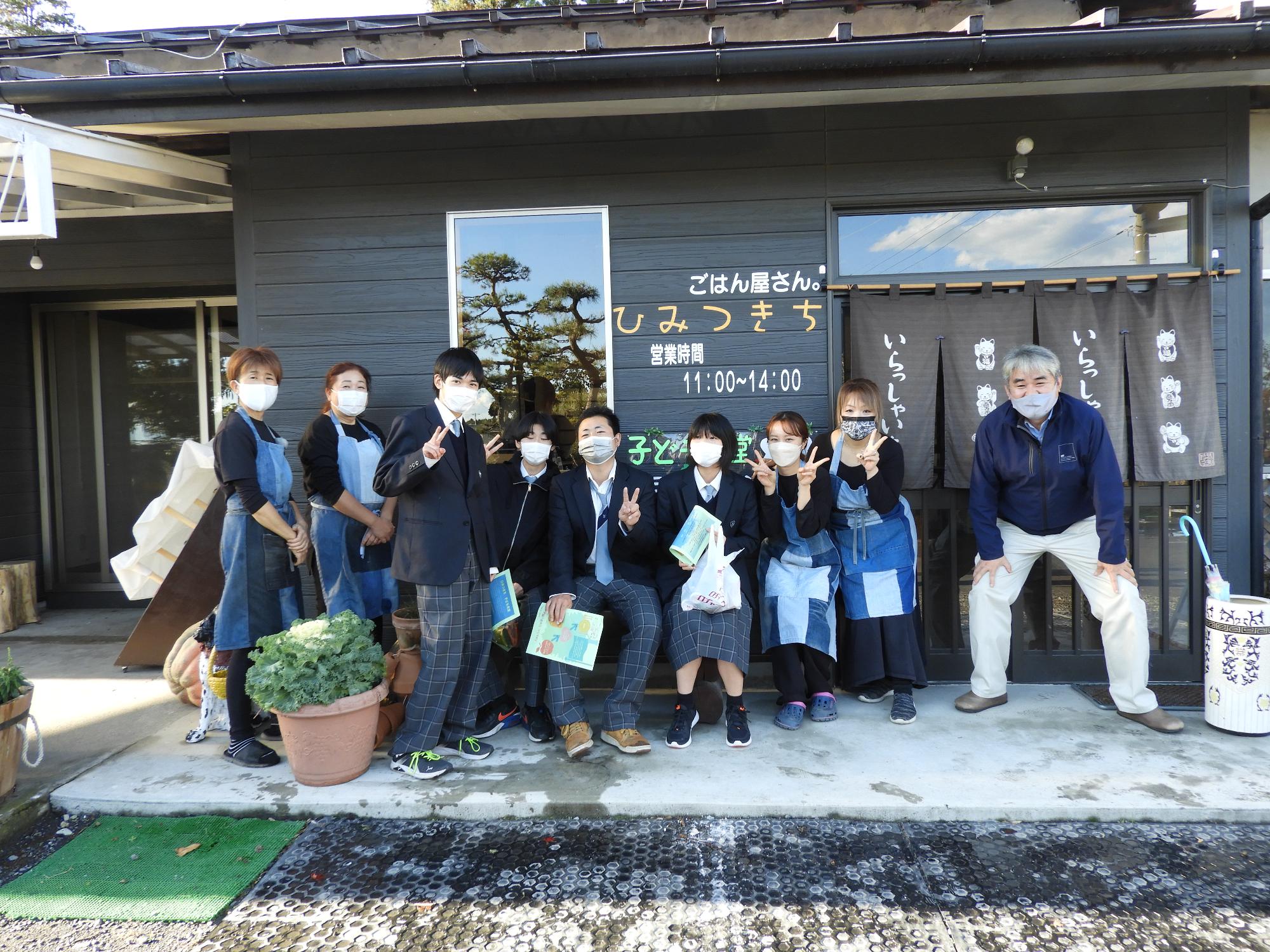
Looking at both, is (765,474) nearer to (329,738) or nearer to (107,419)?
(329,738)

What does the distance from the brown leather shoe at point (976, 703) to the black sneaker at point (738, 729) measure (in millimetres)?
1233

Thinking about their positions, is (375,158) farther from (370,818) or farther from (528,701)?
(370,818)

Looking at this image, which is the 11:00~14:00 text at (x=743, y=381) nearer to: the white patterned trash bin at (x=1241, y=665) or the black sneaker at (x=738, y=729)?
the black sneaker at (x=738, y=729)

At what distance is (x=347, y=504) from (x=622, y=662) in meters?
1.58

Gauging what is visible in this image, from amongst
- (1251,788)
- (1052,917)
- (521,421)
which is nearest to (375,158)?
(521,421)

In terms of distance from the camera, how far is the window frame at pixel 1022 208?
392 centimetres

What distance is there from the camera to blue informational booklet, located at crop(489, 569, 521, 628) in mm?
3273

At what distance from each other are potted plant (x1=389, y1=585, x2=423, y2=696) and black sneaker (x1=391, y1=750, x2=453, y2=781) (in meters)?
0.34

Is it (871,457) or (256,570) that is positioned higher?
(871,457)

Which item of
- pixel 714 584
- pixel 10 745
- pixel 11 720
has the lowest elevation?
pixel 10 745

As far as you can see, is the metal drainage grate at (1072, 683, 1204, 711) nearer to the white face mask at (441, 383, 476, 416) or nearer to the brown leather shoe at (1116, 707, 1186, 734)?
the brown leather shoe at (1116, 707, 1186, 734)

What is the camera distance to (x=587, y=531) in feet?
11.3

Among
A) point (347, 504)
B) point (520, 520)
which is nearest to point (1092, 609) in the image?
point (520, 520)

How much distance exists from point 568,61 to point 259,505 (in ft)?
8.35
